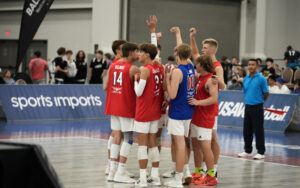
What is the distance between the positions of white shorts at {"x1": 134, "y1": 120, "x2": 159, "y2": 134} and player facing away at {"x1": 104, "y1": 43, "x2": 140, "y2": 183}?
0.30 meters

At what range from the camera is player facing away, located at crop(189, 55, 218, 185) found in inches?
297

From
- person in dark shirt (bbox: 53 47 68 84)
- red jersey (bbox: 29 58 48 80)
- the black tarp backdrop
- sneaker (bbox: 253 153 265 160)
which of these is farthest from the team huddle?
red jersey (bbox: 29 58 48 80)

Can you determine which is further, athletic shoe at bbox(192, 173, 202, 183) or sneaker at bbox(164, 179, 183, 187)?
athletic shoe at bbox(192, 173, 202, 183)

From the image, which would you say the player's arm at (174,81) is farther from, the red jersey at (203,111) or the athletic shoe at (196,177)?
the athletic shoe at (196,177)

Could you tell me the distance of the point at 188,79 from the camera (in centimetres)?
742

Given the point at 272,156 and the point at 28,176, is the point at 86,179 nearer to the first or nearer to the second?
the point at 272,156

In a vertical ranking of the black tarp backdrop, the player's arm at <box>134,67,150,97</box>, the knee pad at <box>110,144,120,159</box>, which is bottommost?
the knee pad at <box>110,144,120,159</box>

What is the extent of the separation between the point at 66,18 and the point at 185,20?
6.37 meters

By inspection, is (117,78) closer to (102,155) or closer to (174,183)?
(174,183)

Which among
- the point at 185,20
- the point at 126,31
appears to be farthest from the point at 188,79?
the point at 185,20

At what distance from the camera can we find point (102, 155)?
10.2 m

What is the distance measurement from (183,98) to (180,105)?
0.35 feet

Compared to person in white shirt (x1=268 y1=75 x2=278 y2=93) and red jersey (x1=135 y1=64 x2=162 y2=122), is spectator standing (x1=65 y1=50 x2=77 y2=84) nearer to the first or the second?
person in white shirt (x1=268 y1=75 x2=278 y2=93)

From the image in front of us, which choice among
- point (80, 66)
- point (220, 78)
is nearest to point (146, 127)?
point (220, 78)
